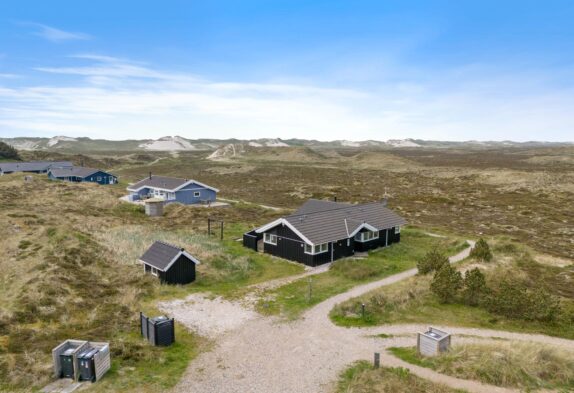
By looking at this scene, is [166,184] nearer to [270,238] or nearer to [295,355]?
[270,238]

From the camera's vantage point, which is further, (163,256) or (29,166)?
(29,166)

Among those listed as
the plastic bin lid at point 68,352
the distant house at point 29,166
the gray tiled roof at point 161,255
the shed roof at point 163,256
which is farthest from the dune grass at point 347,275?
the distant house at point 29,166

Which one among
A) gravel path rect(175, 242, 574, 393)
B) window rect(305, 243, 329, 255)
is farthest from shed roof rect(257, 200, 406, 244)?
gravel path rect(175, 242, 574, 393)

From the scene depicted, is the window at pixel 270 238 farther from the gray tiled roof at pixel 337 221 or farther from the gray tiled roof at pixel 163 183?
the gray tiled roof at pixel 163 183

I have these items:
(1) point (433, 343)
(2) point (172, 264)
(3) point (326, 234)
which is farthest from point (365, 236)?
(1) point (433, 343)

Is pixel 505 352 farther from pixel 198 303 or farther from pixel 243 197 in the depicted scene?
pixel 243 197

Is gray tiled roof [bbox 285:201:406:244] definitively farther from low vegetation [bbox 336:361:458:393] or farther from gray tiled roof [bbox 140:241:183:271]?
low vegetation [bbox 336:361:458:393]

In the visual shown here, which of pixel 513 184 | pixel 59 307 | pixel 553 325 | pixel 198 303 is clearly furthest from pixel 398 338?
pixel 513 184
